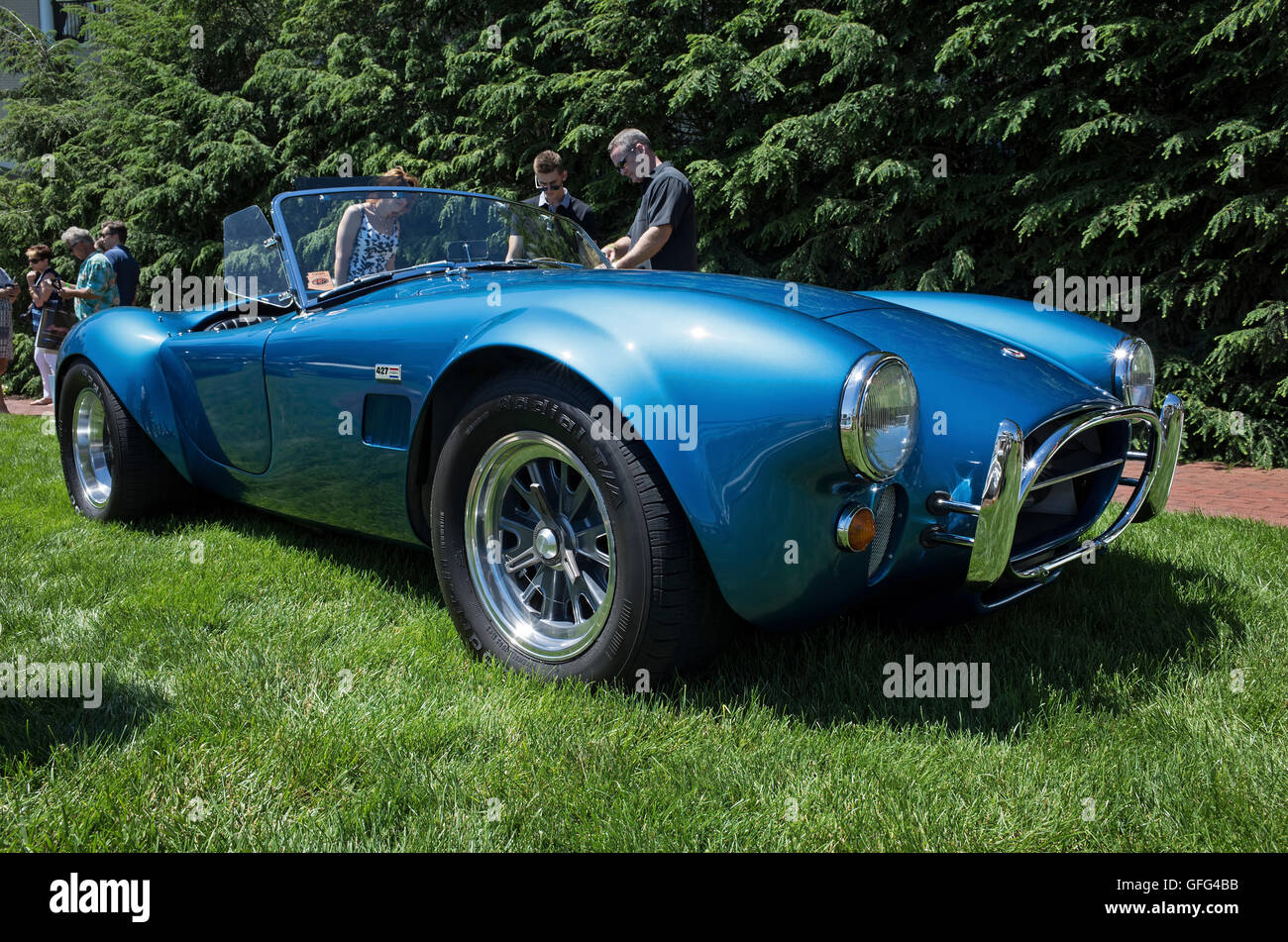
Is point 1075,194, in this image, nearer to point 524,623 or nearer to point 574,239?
point 574,239

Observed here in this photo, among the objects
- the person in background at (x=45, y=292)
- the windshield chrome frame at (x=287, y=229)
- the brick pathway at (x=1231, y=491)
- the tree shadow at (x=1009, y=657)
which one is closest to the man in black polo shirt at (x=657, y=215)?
the windshield chrome frame at (x=287, y=229)

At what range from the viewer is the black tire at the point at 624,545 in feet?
6.25

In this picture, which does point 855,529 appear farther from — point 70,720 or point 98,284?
point 98,284

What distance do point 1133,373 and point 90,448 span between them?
3.97 meters

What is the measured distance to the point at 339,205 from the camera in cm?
323

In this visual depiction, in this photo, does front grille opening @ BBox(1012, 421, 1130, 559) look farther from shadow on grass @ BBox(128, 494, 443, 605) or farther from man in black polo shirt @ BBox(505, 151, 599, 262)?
man in black polo shirt @ BBox(505, 151, 599, 262)

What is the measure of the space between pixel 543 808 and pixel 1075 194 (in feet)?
18.3

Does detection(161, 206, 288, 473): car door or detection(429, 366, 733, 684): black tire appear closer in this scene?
detection(429, 366, 733, 684): black tire

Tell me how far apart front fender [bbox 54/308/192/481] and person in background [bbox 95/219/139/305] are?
4.49m

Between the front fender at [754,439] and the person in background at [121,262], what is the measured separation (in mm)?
7129

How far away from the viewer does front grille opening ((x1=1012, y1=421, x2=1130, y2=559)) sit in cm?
225

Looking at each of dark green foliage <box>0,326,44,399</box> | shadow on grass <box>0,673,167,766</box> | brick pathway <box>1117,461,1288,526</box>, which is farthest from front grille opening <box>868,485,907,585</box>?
dark green foliage <box>0,326,44,399</box>

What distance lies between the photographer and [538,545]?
2244mm
